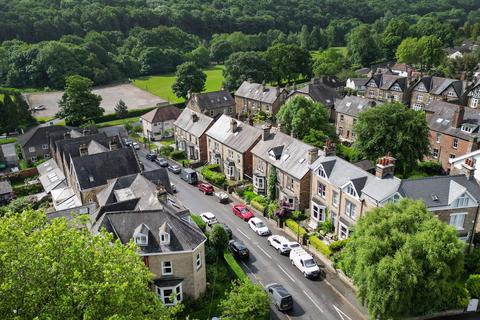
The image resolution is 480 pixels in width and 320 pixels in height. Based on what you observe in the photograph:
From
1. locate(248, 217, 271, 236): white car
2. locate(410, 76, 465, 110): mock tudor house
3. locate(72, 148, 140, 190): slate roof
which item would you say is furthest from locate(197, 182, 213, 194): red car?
locate(410, 76, 465, 110): mock tudor house

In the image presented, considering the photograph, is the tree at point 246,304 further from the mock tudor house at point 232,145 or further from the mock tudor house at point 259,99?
the mock tudor house at point 259,99

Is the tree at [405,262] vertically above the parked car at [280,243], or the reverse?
the tree at [405,262]

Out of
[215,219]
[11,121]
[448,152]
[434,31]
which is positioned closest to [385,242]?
[215,219]

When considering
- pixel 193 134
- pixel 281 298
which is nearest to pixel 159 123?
pixel 193 134

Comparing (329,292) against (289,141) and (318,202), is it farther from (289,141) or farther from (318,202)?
(289,141)

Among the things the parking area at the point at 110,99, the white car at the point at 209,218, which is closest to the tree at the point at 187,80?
the parking area at the point at 110,99
